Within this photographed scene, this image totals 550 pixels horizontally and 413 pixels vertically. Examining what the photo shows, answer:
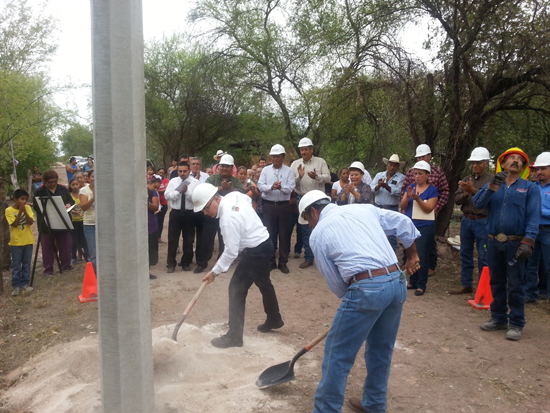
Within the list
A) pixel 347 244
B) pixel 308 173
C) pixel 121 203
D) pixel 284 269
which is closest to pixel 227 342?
pixel 347 244

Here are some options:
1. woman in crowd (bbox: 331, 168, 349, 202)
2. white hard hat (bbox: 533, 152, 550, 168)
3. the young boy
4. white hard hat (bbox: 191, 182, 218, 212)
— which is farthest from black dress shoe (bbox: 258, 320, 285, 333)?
white hard hat (bbox: 533, 152, 550, 168)

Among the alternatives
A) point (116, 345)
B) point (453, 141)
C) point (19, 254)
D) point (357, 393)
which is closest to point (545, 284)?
point (453, 141)

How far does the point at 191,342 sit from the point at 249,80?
1409cm

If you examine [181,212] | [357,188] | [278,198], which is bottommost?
[181,212]

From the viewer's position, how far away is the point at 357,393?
4.16 metres

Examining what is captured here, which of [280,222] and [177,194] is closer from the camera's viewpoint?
[177,194]

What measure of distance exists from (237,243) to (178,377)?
1449 mm

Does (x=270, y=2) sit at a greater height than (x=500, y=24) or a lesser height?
greater

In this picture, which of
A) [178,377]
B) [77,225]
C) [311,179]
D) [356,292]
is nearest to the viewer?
[356,292]

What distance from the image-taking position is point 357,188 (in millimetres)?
8242

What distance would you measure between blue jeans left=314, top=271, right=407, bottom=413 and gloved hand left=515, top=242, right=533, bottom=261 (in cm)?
242

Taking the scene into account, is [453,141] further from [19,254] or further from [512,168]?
[19,254]

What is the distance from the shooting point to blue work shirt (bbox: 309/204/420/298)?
3.32 meters

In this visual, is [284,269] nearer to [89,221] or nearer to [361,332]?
[89,221]
